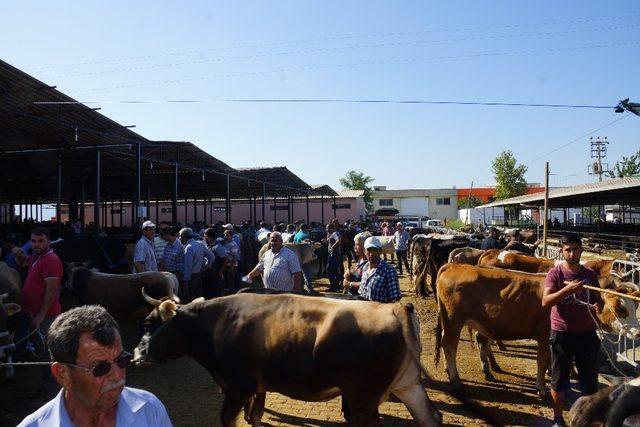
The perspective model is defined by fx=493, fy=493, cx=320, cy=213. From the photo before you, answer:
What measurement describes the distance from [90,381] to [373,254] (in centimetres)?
446

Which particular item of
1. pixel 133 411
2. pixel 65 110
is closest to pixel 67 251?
pixel 65 110

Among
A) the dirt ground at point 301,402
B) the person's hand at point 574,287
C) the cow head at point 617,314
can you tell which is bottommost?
the dirt ground at point 301,402

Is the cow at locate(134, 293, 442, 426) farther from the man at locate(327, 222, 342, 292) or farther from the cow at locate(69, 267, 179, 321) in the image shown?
the man at locate(327, 222, 342, 292)

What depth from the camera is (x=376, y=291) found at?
19.7 ft

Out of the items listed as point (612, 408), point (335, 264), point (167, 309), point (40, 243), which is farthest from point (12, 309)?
point (335, 264)

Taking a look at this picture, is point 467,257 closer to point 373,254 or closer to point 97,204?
point 373,254

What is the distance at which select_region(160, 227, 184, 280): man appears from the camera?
9.43 metres

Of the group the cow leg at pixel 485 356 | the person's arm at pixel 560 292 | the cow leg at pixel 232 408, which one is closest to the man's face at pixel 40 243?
the cow leg at pixel 232 408

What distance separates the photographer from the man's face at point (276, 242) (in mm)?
7255

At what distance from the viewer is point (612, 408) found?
8.69ft

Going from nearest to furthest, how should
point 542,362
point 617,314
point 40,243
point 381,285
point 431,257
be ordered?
1. point 40,243
2. point 617,314
3. point 381,285
4. point 542,362
5. point 431,257

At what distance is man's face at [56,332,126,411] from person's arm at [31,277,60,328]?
3.77 meters

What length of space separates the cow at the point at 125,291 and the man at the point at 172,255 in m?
1.27

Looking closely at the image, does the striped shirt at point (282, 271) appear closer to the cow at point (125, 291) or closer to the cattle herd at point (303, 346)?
the cow at point (125, 291)
